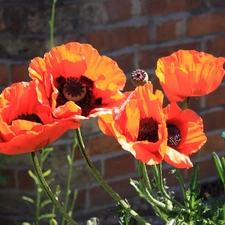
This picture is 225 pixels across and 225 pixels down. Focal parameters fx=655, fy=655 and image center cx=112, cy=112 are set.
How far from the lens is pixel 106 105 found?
A: 2.64 feet

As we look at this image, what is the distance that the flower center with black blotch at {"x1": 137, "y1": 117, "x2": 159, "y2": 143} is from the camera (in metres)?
0.78

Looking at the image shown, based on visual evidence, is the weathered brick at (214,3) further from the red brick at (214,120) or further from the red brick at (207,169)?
the red brick at (207,169)

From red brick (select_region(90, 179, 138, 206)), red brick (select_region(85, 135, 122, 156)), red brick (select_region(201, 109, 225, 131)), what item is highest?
red brick (select_region(201, 109, 225, 131))

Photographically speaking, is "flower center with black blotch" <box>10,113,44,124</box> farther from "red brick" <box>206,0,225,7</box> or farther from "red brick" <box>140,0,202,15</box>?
"red brick" <box>206,0,225,7</box>

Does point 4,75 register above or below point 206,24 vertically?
below

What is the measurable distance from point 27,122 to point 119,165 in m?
1.27

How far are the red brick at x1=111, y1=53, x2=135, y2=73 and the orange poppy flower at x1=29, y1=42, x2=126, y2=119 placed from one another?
3.36ft

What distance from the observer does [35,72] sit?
2.60 feet

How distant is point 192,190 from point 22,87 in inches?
11.1

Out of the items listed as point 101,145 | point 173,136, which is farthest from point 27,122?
point 101,145

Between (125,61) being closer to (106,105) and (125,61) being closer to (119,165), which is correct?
A: (119,165)

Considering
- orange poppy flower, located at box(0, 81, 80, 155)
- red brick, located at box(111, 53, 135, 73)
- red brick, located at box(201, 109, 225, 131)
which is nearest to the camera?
orange poppy flower, located at box(0, 81, 80, 155)

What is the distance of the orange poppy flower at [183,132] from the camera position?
31.0 inches

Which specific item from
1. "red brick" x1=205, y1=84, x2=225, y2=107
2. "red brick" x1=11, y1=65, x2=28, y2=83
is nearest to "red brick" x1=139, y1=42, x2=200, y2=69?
"red brick" x1=205, y1=84, x2=225, y2=107
